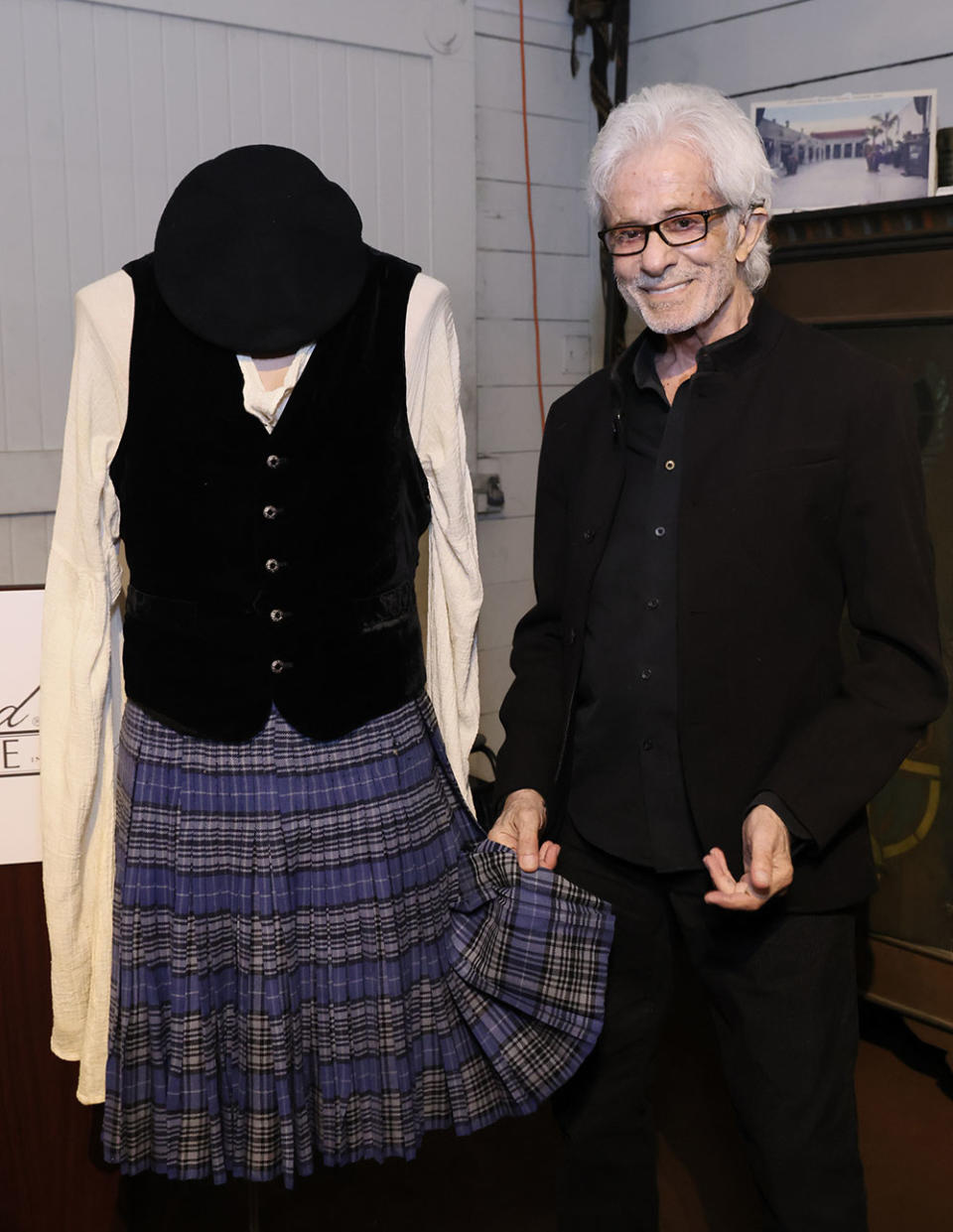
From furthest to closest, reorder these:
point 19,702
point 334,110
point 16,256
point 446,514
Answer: point 334,110, point 16,256, point 19,702, point 446,514

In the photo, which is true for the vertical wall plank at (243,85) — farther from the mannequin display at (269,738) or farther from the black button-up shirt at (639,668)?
the black button-up shirt at (639,668)

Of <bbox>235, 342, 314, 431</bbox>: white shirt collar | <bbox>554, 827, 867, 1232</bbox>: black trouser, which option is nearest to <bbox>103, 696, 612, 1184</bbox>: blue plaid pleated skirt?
<bbox>554, 827, 867, 1232</bbox>: black trouser

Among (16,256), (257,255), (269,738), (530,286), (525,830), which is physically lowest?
(525,830)

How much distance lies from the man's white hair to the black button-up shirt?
25 centimetres

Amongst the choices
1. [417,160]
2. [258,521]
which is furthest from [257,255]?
[417,160]

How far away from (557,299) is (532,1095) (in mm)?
2517

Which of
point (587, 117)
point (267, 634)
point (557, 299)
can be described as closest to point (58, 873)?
point (267, 634)

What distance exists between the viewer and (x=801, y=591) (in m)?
1.59

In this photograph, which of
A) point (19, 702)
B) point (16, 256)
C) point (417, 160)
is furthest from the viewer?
point (417, 160)

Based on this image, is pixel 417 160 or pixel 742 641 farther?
pixel 417 160

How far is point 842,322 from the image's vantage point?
2.54 meters

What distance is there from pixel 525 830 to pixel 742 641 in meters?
0.37

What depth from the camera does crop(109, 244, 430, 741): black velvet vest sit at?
155 cm

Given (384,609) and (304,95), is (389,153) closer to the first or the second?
(304,95)
